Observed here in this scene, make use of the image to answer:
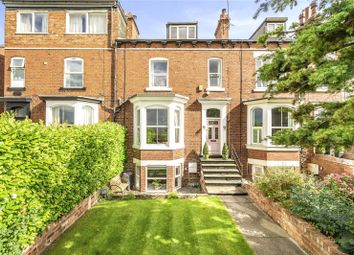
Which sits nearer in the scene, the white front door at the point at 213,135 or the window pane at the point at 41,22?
the window pane at the point at 41,22

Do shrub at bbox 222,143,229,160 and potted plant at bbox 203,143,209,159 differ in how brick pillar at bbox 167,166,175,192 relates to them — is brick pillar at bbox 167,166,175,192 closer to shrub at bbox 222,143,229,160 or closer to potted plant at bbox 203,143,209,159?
potted plant at bbox 203,143,209,159

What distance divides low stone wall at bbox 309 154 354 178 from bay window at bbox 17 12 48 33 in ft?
62.4

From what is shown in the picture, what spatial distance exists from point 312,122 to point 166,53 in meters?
11.3

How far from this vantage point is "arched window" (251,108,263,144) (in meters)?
14.9

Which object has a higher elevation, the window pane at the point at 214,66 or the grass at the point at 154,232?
the window pane at the point at 214,66

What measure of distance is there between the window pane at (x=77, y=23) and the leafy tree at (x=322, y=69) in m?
12.7

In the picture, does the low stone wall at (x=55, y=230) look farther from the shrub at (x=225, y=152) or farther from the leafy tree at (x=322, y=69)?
the shrub at (x=225, y=152)

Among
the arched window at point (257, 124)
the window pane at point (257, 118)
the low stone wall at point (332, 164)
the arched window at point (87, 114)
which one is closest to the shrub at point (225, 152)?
the arched window at point (257, 124)

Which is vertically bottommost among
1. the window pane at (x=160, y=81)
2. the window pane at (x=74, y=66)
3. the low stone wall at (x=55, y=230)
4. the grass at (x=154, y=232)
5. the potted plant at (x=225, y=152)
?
the grass at (x=154, y=232)

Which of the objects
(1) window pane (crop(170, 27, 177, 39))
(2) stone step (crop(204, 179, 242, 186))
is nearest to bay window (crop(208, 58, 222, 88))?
(1) window pane (crop(170, 27, 177, 39))

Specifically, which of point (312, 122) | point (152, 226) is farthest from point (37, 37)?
point (312, 122)

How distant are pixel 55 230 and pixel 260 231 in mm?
6048

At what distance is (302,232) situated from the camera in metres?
6.33

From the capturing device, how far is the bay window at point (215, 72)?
15867 mm
